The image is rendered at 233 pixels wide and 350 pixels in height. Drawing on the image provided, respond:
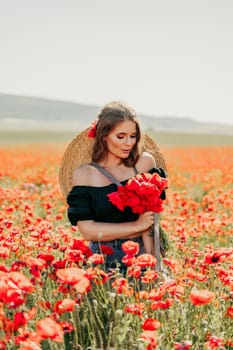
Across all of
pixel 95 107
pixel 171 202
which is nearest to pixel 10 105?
pixel 95 107

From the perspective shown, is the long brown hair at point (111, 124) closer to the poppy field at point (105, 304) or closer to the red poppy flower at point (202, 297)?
the poppy field at point (105, 304)

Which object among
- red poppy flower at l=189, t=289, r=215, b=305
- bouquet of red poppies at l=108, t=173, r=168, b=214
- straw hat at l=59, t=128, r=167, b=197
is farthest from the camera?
straw hat at l=59, t=128, r=167, b=197

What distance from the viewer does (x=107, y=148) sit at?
4.25 meters

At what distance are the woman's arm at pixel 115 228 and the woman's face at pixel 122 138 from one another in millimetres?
451

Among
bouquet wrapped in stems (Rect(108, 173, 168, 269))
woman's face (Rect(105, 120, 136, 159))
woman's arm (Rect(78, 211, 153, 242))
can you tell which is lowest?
woman's arm (Rect(78, 211, 153, 242))

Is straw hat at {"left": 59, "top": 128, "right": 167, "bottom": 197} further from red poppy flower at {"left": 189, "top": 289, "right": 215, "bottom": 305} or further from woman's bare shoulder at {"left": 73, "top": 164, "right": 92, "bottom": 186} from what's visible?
red poppy flower at {"left": 189, "top": 289, "right": 215, "bottom": 305}

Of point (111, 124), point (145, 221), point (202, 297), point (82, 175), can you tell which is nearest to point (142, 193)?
point (145, 221)

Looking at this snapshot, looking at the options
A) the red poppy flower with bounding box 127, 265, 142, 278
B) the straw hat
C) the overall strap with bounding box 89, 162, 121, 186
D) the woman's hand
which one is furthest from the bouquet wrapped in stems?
the straw hat

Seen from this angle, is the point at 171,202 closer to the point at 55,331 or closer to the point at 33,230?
the point at 33,230

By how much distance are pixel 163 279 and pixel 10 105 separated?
136 meters

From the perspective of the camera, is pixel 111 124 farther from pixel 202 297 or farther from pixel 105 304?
pixel 202 297

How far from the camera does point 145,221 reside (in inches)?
154

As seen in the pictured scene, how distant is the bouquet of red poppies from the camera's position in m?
3.51

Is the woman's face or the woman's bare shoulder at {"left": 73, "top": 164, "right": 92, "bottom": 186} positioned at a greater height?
the woman's face
